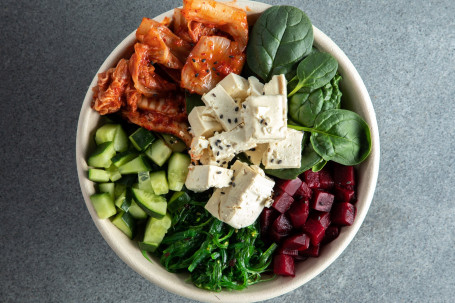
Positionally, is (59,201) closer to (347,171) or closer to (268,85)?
(268,85)

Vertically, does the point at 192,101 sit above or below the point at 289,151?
above

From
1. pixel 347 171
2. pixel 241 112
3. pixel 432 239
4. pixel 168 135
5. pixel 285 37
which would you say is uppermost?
pixel 285 37

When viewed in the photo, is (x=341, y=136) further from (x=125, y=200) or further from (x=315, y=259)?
(x=125, y=200)

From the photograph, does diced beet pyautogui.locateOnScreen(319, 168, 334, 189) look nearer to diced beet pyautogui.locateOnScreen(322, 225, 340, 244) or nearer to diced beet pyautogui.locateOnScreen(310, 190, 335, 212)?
diced beet pyautogui.locateOnScreen(310, 190, 335, 212)

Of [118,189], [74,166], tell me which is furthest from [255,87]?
[74,166]

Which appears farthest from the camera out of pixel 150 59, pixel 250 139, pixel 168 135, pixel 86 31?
pixel 86 31

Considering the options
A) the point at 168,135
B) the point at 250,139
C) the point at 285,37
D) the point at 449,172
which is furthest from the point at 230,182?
the point at 449,172

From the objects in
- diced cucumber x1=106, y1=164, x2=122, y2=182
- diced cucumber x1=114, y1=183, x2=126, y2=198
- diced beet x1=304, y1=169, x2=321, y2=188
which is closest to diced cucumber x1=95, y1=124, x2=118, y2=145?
diced cucumber x1=106, y1=164, x2=122, y2=182
